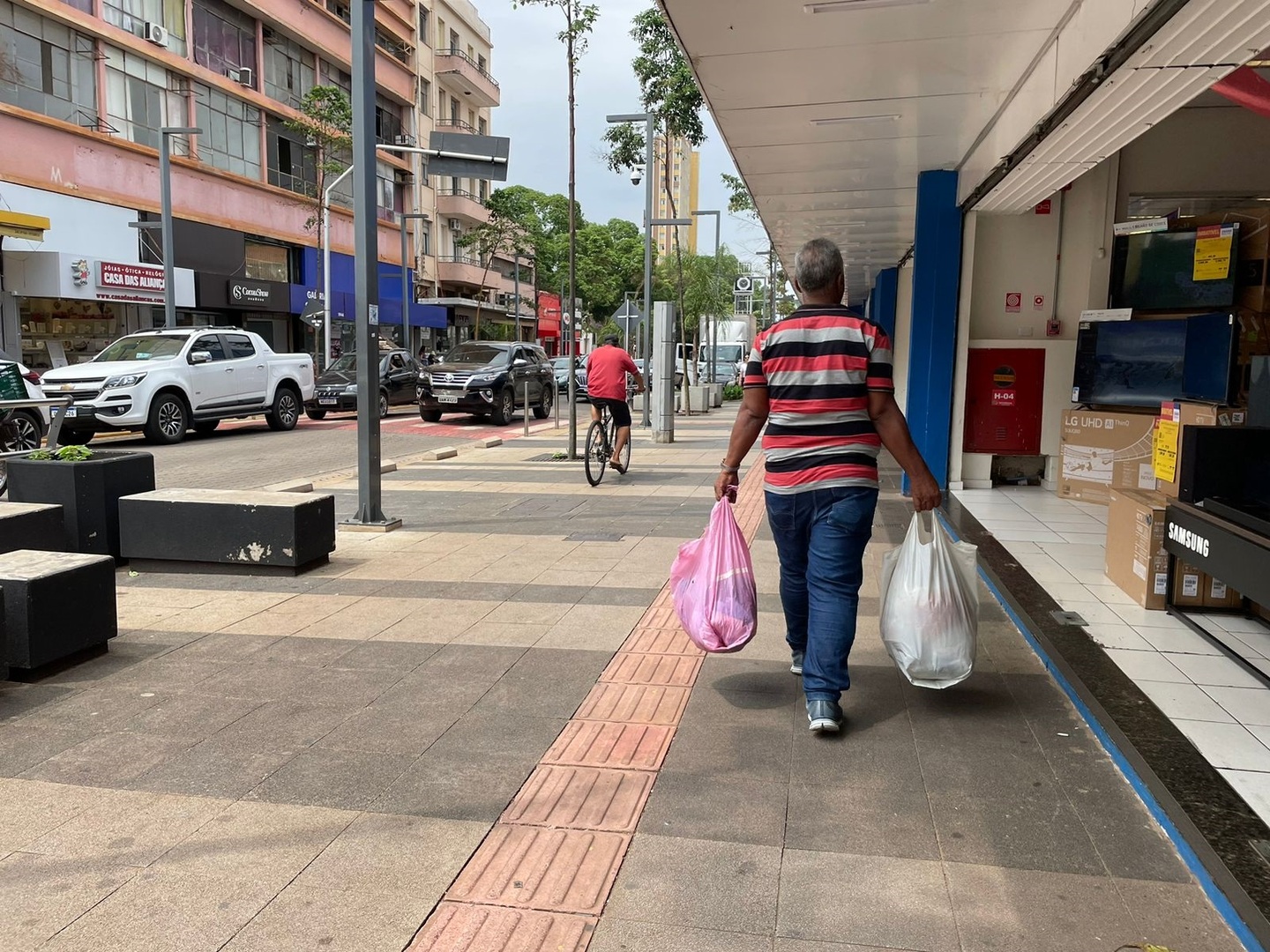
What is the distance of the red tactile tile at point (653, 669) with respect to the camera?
440 cm

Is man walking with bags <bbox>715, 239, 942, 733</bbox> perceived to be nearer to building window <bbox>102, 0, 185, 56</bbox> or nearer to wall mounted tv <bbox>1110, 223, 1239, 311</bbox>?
wall mounted tv <bbox>1110, 223, 1239, 311</bbox>

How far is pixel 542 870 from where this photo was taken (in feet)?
9.16

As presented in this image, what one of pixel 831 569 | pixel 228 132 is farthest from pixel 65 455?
pixel 228 132

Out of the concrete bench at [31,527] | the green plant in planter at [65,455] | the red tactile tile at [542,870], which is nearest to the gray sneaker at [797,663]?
the red tactile tile at [542,870]

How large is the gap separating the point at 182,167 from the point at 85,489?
2528 centimetres

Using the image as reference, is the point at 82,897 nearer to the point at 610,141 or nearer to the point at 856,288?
the point at 610,141

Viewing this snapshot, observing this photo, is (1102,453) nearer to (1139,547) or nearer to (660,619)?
(1139,547)

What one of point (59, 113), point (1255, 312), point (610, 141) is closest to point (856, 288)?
point (610, 141)

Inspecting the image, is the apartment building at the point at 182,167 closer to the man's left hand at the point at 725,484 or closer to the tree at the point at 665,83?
the tree at the point at 665,83

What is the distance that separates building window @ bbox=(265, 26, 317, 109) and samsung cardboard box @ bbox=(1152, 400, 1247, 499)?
112 ft

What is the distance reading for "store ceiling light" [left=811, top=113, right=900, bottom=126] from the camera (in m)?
7.02

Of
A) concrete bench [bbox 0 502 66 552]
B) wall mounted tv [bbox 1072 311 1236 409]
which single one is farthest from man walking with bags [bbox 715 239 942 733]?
wall mounted tv [bbox 1072 311 1236 409]

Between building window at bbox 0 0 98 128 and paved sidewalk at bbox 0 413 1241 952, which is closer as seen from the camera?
paved sidewalk at bbox 0 413 1241 952

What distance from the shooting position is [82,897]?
2.62 meters
